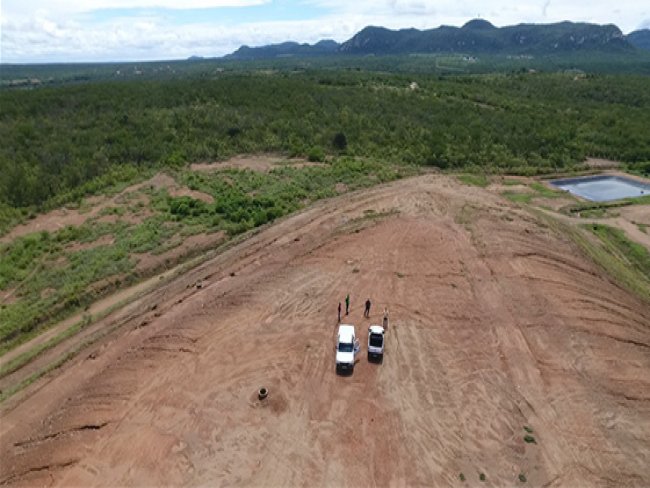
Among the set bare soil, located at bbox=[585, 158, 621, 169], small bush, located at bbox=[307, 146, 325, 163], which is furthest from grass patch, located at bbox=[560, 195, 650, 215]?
small bush, located at bbox=[307, 146, 325, 163]

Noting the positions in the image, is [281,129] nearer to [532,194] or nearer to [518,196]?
[518,196]

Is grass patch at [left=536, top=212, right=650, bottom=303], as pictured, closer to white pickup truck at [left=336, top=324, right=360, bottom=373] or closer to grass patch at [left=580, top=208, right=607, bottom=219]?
grass patch at [left=580, top=208, right=607, bottom=219]

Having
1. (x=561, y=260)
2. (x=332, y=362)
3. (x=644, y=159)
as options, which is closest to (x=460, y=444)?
(x=332, y=362)

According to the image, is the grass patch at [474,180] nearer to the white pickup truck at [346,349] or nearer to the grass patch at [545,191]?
the grass patch at [545,191]

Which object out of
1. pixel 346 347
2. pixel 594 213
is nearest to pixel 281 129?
pixel 594 213

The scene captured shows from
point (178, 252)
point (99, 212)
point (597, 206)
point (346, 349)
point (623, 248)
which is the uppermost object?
point (346, 349)

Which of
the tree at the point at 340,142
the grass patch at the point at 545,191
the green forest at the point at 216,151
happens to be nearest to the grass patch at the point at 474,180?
the green forest at the point at 216,151
